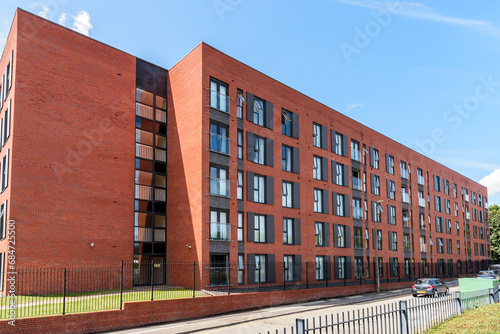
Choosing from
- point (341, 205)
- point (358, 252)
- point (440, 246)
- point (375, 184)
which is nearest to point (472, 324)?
point (341, 205)

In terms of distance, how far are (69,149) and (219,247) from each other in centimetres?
1048

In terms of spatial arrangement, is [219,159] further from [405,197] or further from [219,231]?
[405,197]

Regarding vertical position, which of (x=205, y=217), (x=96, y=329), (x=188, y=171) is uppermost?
(x=188, y=171)

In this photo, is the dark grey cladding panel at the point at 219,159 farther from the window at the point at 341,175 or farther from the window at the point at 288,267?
the window at the point at 341,175

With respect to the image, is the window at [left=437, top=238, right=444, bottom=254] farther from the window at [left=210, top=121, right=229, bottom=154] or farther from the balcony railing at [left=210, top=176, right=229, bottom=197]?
the window at [left=210, top=121, right=229, bottom=154]

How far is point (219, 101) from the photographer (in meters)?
27.8

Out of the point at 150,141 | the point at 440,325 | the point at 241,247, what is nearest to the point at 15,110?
the point at 150,141

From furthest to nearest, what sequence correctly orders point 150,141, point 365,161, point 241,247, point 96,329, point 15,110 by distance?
point 365,161 < point 150,141 < point 241,247 < point 15,110 < point 96,329

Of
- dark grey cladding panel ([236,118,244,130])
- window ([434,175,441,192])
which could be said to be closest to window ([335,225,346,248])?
dark grey cladding panel ([236,118,244,130])

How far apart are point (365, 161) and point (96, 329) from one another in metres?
31.1

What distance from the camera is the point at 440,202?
5678cm

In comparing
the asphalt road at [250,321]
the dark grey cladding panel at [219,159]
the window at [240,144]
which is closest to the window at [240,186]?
the window at [240,144]

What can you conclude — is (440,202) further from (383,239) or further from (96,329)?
(96,329)

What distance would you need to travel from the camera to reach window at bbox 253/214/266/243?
2880cm
